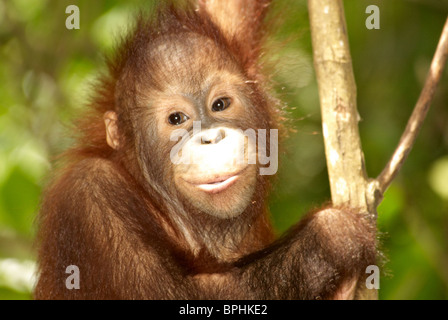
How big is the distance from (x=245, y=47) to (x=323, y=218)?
3.44ft

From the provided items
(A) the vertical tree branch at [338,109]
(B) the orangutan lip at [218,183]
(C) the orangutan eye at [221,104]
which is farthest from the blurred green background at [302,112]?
(B) the orangutan lip at [218,183]

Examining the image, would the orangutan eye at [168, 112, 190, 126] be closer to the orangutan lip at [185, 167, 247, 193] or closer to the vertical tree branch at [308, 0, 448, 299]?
the orangutan lip at [185, 167, 247, 193]

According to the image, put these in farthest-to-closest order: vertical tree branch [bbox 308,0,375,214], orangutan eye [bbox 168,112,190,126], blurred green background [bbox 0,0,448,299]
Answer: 1. blurred green background [bbox 0,0,448,299]
2. orangutan eye [bbox 168,112,190,126]
3. vertical tree branch [bbox 308,0,375,214]

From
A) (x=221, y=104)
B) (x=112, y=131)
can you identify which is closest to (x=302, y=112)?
(x=221, y=104)

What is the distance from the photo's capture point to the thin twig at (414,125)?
2682 mm

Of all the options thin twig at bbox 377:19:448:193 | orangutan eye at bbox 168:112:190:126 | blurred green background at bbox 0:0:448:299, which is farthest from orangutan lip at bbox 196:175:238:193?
blurred green background at bbox 0:0:448:299

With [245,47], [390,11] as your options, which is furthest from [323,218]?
[390,11]

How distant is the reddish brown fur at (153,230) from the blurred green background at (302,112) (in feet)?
2.10

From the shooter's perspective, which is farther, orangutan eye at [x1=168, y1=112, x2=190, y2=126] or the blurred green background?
the blurred green background

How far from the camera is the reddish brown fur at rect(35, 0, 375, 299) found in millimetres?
2645

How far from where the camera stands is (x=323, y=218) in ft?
8.97

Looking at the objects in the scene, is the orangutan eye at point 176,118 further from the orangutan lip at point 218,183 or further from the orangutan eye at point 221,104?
the orangutan lip at point 218,183

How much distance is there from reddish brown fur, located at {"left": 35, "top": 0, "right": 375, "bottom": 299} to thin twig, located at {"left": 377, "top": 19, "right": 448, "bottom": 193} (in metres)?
0.22

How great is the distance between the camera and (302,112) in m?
4.31
